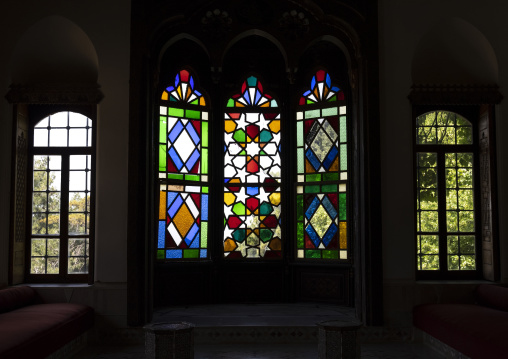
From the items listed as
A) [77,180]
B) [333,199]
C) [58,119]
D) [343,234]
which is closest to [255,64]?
[333,199]

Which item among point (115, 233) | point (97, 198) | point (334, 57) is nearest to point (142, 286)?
point (115, 233)

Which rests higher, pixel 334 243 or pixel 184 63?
pixel 184 63

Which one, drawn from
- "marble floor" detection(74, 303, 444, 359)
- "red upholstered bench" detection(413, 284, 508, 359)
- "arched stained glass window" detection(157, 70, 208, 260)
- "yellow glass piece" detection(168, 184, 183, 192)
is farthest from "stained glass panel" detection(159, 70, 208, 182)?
"red upholstered bench" detection(413, 284, 508, 359)

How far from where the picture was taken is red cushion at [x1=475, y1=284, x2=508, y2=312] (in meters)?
5.80

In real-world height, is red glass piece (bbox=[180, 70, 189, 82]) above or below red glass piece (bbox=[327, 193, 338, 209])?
above

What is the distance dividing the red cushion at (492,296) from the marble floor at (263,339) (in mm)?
777

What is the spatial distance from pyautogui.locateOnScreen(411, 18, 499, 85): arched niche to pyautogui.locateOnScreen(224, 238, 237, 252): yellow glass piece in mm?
3021

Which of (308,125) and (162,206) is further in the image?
(308,125)

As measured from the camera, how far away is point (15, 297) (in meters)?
5.83

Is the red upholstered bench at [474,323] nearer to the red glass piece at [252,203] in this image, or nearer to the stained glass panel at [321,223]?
the stained glass panel at [321,223]

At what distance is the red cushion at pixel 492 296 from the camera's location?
19.0ft

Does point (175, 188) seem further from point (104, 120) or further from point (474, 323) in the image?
point (474, 323)

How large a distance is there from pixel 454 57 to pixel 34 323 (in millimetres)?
5232

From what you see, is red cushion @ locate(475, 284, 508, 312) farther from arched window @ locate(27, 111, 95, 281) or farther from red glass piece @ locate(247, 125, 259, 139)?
arched window @ locate(27, 111, 95, 281)
